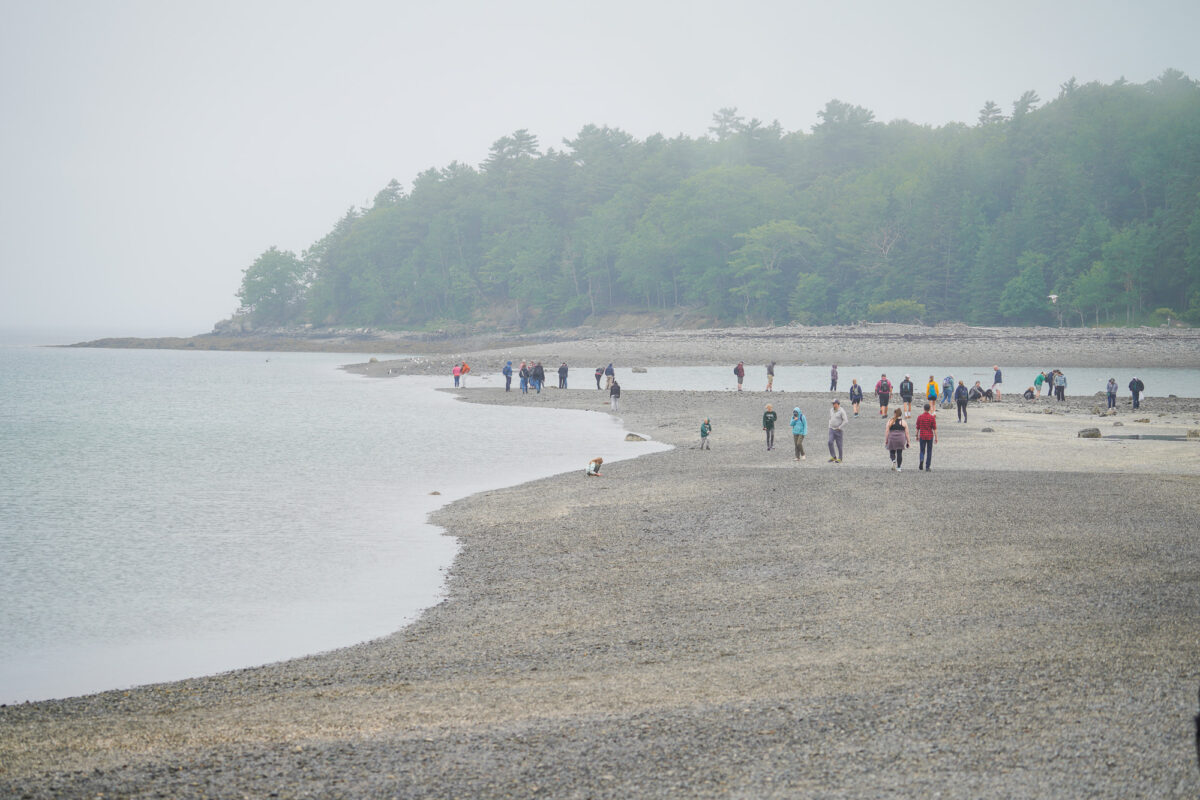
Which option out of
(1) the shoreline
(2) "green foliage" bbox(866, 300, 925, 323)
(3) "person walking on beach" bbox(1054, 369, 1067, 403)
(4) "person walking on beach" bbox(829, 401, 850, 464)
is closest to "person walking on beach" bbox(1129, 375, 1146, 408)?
(3) "person walking on beach" bbox(1054, 369, 1067, 403)

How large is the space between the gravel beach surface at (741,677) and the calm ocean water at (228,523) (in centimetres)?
135

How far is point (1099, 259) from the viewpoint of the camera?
97500 millimetres

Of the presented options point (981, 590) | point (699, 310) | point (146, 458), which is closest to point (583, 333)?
point (699, 310)

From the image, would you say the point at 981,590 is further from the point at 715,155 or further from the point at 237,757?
the point at 715,155

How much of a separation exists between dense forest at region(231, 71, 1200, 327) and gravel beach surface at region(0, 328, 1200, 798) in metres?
86.1

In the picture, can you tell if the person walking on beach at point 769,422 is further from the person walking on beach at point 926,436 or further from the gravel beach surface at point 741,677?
the gravel beach surface at point 741,677

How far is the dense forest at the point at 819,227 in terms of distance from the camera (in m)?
98.4

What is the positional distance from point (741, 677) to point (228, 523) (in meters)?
15.3

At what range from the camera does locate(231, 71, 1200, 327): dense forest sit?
98438mm

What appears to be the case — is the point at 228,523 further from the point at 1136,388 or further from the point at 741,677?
the point at 1136,388

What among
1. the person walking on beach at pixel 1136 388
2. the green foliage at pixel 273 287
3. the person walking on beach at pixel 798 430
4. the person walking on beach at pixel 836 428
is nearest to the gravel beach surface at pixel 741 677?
the person walking on beach at pixel 836 428

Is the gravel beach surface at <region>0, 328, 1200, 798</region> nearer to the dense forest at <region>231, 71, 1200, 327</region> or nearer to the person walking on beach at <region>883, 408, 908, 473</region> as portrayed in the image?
the person walking on beach at <region>883, 408, 908, 473</region>

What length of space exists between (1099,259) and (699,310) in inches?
1720

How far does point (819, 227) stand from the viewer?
11762cm
